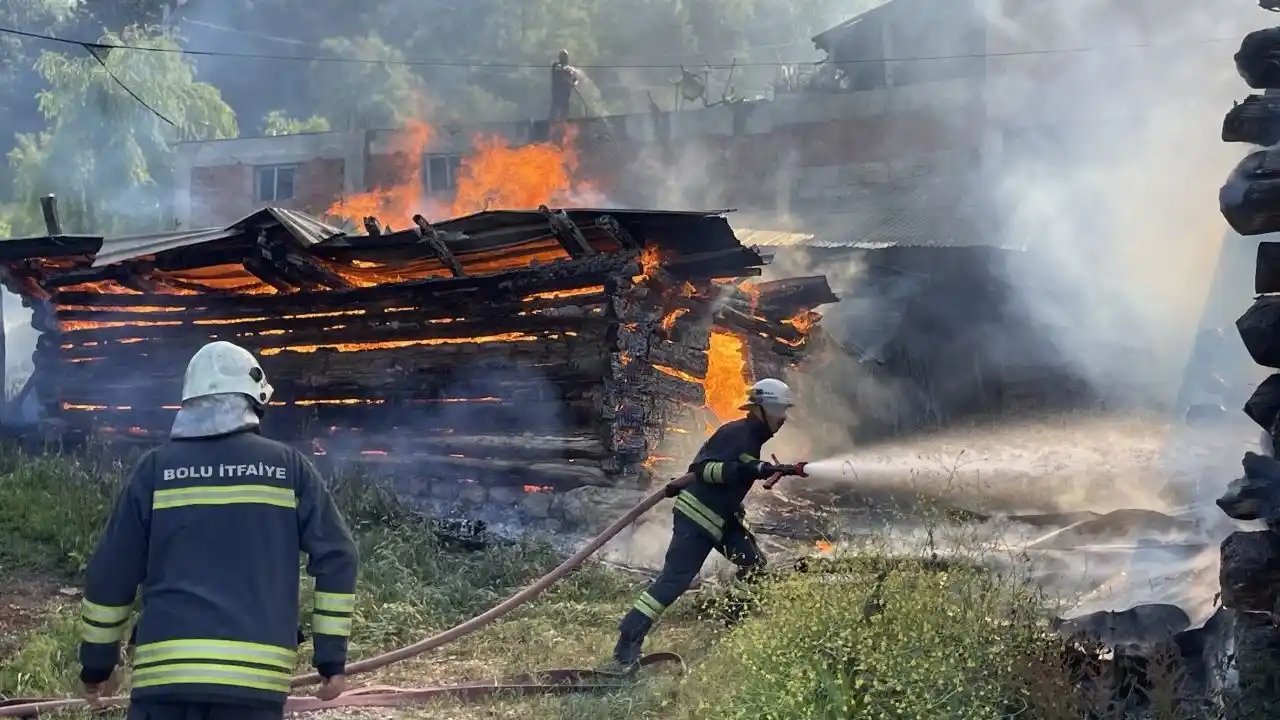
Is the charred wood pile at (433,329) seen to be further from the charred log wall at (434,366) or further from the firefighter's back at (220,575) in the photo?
the firefighter's back at (220,575)

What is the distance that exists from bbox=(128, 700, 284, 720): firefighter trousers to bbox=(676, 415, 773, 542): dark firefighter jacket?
143 inches

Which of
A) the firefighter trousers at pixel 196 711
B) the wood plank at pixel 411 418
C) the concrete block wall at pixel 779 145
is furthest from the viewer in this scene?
the concrete block wall at pixel 779 145

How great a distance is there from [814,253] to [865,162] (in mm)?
7826

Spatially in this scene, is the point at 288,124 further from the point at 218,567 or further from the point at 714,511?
the point at 218,567

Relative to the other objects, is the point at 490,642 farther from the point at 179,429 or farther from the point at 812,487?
the point at 812,487

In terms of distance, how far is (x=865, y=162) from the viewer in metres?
27.7

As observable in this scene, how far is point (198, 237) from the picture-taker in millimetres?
11727

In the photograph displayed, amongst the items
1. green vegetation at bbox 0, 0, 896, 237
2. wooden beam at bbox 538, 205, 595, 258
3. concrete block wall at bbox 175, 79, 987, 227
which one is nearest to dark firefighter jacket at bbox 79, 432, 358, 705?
wooden beam at bbox 538, 205, 595, 258

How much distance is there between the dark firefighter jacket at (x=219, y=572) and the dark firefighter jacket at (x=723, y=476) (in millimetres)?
3242

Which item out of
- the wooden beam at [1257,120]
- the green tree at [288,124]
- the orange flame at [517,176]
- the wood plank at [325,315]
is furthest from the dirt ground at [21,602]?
the green tree at [288,124]

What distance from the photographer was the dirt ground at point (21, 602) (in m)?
7.70

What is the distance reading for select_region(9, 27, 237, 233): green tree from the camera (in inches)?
1219

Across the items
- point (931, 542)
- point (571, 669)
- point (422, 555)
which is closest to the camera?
point (931, 542)

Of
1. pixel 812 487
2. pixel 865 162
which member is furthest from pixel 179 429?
pixel 865 162
